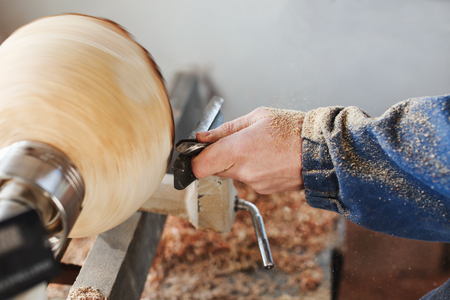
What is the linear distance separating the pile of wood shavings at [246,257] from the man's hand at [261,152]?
2.23 ft

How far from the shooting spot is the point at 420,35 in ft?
4.24

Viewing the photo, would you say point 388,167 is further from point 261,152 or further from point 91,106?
point 91,106

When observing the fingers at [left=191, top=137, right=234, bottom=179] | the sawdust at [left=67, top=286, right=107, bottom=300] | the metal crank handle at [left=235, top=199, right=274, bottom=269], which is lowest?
the sawdust at [left=67, top=286, right=107, bottom=300]

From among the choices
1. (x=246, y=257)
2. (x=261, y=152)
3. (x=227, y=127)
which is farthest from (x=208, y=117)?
(x=246, y=257)

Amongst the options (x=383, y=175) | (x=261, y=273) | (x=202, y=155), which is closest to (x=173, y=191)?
(x=202, y=155)

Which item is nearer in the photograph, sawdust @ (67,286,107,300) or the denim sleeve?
the denim sleeve

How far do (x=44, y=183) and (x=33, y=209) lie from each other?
2.4 inches

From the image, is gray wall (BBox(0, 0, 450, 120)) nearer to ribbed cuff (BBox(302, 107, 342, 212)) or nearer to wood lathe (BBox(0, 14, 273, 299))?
ribbed cuff (BBox(302, 107, 342, 212))

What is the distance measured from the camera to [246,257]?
1233 mm

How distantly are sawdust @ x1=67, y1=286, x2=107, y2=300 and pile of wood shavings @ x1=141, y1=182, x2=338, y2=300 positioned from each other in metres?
0.41

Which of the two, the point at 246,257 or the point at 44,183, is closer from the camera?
the point at 44,183

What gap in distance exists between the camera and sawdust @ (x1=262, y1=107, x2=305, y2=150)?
0.63 m

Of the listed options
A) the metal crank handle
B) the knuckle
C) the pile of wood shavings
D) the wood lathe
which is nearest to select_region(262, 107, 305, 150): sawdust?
the knuckle

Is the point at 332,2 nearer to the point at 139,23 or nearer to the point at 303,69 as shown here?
the point at 303,69
